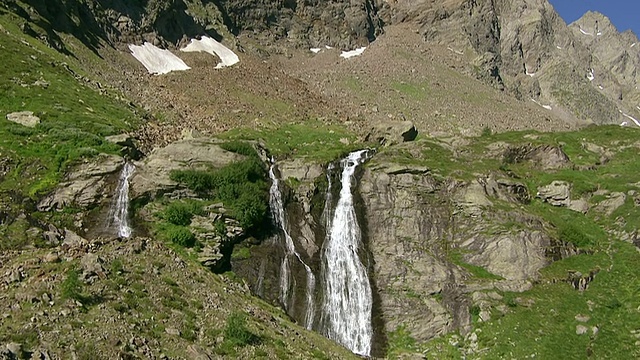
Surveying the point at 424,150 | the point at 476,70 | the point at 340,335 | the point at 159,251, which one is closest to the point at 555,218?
the point at 424,150

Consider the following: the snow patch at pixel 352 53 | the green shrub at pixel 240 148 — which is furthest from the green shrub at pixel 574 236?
the snow patch at pixel 352 53

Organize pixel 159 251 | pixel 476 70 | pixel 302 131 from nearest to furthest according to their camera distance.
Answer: pixel 159 251 < pixel 302 131 < pixel 476 70

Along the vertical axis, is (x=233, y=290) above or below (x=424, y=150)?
below

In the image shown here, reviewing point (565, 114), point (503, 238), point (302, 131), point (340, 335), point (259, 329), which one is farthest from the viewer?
point (565, 114)

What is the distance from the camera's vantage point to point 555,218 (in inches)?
1368

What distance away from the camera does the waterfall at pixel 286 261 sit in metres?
29.8

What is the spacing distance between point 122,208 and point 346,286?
1376cm

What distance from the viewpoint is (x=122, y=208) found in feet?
98.6

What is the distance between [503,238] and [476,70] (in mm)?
90176

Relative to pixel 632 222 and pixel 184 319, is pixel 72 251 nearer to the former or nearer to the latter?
pixel 184 319

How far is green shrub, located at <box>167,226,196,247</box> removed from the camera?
28094 mm

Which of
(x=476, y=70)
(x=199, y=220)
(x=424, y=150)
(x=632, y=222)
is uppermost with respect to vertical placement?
(x=476, y=70)

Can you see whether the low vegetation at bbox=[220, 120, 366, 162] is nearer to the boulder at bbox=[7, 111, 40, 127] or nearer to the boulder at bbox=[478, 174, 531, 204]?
the boulder at bbox=[478, 174, 531, 204]

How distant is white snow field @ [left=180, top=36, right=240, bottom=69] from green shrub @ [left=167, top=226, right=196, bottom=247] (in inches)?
2299
